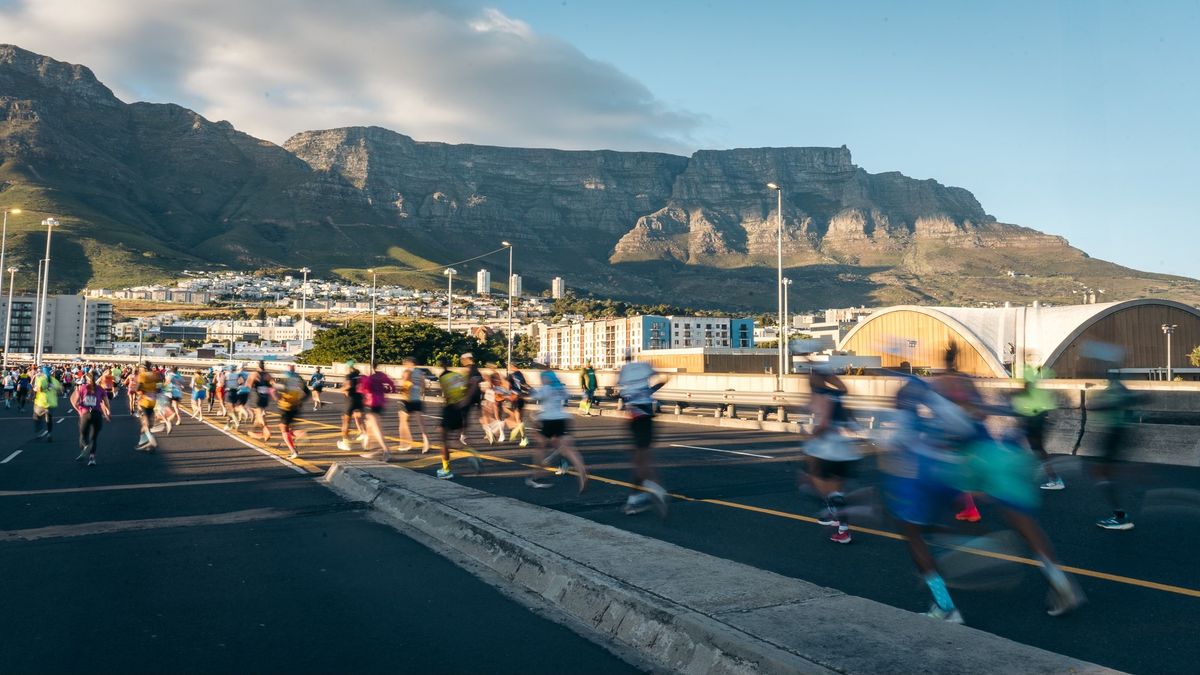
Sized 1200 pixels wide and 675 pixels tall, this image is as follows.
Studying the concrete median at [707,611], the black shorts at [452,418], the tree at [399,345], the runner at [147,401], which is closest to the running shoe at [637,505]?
the concrete median at [707,611]

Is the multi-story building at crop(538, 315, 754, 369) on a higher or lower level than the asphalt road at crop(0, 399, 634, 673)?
higher

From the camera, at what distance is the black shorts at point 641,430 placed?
387 inches

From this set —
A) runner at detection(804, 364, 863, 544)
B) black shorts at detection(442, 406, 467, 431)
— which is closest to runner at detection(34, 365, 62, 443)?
black shorts at detection(442, 406, 467, 431)

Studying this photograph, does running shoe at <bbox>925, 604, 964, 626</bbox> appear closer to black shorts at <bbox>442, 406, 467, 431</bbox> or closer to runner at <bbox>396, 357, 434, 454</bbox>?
black shorts at <bbox>442, 406, 467, 431</bbox>

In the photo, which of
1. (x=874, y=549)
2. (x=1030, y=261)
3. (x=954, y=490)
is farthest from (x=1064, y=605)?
(x=1030, y=261)

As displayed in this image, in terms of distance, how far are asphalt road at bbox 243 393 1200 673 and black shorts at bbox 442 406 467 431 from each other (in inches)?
32.4

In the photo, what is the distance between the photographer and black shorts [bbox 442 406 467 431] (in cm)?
1285

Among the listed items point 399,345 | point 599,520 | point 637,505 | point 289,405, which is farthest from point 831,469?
point 399,345

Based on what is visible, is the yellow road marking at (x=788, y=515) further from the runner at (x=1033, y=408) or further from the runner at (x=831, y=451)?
the runner at (x=1033, y=408)

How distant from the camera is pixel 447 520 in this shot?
8555 mm

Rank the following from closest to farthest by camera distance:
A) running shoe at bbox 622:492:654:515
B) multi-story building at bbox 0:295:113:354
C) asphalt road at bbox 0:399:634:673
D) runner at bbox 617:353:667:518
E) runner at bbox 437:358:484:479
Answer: asphalt road at bbox 0:399:634:673 < running shoe at bbox 622:492:654:515 < runner at bbox 617:353:667:518 < runner at bbox 437:358:484:479 < multi-story building at bbox 0:295:113:354

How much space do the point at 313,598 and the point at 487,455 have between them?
10318mm

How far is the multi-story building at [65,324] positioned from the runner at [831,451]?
142 meters

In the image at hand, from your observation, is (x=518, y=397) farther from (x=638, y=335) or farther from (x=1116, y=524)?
(x=638, y=335)
